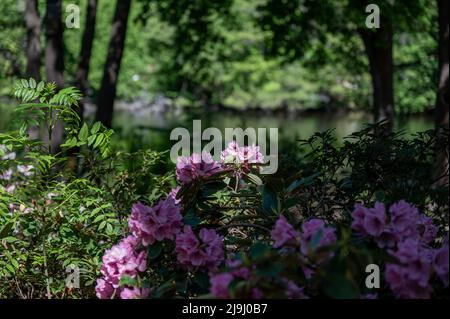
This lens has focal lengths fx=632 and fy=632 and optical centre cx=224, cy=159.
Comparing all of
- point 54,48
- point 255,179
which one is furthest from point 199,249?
point 54,48

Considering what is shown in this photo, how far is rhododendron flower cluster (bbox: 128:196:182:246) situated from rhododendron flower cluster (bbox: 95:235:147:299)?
2.2 inches

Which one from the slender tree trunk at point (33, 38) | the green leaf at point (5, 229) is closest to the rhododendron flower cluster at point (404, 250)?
the green leaf at point (5, 229)

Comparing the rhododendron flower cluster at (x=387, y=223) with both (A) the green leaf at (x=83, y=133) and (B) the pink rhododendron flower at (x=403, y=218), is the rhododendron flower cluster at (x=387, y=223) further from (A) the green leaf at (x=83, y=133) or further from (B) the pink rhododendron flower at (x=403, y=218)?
(A) the green leaf at (x=83, y=133)

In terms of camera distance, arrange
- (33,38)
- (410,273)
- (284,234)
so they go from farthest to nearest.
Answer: (33,38), (284,234), (410,273)

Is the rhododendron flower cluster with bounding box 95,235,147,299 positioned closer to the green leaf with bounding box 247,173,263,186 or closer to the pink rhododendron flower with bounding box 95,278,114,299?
the pink rhododendron flower with bounding box 95,278,114,299

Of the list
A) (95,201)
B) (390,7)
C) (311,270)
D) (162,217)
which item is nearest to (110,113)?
(390,7)

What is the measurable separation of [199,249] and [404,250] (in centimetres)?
79

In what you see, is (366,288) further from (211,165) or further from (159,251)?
→ (211,165)

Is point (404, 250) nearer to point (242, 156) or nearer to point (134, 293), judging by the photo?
point (134, 293)

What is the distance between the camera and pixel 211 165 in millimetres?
3006

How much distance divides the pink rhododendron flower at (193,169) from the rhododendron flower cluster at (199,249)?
1.77ft

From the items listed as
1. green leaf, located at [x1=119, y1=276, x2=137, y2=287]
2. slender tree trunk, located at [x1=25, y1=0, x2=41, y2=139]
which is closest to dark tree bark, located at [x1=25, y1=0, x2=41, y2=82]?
slender tree trunk, located at [x1=25, y1=0, x2=41, y2=139]

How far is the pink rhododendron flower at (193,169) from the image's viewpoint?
297cm

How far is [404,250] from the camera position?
200cm
